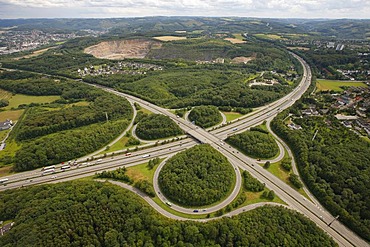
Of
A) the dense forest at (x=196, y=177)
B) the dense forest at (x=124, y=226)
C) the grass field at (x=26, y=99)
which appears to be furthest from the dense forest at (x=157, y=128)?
the grass field at (x=26, y=99)

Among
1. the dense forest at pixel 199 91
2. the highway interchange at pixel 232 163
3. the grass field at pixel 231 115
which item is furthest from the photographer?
the dense forest at pixel 199 91

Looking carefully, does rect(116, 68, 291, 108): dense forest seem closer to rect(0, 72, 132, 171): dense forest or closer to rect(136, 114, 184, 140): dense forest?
rect(0, 72, 132, 171): dense forest

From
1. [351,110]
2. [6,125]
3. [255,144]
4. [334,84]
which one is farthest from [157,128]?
[334,84]

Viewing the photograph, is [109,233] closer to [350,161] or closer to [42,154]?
[42,154]

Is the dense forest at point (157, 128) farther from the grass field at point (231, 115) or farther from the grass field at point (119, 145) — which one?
the grass field at point (231, 115)

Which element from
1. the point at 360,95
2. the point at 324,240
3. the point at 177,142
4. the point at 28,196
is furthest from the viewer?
the point at 360,95

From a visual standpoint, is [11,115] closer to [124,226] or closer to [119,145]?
[119,145]

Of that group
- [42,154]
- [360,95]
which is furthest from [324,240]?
[360,95]
